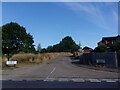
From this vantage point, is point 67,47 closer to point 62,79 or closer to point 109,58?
point 109,58

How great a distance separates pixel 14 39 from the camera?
62.7 meters

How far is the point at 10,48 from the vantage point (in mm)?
59438

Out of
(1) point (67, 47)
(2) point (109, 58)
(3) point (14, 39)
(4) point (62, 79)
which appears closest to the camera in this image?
(4) point (62, 79)

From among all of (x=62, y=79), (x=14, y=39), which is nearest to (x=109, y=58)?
(x=62, y=79)

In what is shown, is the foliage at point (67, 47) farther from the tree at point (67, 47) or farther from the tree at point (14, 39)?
the tree at point (14, 39)

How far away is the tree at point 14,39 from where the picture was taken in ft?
195

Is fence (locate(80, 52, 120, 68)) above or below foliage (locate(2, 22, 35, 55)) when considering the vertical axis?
below

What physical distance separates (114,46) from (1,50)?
28677 mm

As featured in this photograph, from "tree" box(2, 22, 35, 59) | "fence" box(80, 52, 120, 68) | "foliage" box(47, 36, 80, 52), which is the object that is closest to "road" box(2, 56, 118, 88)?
"fence" box(80, 52, 120, 68)

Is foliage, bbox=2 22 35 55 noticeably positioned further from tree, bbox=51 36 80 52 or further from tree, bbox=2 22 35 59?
tree, bbox=51 36 80 52

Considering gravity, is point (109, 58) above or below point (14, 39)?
below

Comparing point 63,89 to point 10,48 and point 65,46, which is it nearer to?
point 10,48

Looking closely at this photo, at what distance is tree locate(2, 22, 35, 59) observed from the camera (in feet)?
195

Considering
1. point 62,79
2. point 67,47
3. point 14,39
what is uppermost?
point 67,47
